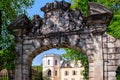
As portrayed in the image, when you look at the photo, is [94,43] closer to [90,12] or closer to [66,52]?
[90,12]

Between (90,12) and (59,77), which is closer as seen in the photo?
(90,12)

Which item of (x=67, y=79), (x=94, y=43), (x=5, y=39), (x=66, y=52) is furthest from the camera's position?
(x=67, y=79)

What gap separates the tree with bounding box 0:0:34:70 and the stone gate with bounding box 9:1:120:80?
81 cm

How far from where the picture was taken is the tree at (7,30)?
16984 millimetres

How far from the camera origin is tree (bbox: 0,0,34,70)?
16984mm

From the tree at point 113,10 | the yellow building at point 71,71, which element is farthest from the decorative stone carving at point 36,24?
the yellow building at point 71,71

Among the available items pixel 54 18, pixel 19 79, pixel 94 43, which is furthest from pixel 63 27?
pixel 19 79

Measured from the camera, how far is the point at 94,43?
49.4 ft

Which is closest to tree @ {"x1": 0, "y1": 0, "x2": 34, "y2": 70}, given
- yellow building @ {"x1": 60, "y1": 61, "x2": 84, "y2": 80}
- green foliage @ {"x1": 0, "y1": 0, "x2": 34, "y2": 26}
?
green foliage @ {"x1": 0, "y1": 0, "x2": 34, "y2": 26}

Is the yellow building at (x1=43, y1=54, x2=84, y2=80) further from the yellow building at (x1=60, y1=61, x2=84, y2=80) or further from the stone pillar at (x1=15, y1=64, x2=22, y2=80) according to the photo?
the stone pillar at (x1=15, y1=64, x2=22, y2=80)

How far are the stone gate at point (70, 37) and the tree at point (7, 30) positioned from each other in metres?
0.81

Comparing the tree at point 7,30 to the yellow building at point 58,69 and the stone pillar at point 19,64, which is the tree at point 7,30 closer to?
the stone pillar at point 19,64

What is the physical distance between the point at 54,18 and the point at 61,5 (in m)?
0.67

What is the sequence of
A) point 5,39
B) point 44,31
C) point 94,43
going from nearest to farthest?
point 94,43, point 44,31, point 5,39
